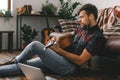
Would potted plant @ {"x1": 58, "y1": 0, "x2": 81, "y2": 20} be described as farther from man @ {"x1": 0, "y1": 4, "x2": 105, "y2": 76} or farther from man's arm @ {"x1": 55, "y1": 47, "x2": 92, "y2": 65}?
man's arm @ {"x1": 55, "y1": 47, "x2": 92, "y2": 65}

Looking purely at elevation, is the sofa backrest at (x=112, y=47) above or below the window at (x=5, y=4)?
below

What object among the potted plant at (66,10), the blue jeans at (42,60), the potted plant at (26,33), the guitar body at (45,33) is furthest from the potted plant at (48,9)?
the blue jeans at (42,60)

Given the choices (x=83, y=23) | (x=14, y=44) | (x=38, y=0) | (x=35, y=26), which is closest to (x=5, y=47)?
(x=14, y=44)

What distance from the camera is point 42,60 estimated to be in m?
2.33

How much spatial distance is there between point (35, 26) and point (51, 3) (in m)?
0.63

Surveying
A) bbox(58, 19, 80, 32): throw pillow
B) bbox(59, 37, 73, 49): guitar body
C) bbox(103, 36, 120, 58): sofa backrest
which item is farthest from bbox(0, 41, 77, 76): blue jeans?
bbox(58, 19, 80, 32): throw pillow

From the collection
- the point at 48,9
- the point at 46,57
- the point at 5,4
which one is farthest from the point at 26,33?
the point at 46,57

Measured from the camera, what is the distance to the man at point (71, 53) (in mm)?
2223

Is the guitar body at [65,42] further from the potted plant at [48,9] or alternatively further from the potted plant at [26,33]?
the potted plant at [48,9]

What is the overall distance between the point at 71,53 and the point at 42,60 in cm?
29

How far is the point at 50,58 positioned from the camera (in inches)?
89.0

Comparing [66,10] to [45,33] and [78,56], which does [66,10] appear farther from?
[78,56]

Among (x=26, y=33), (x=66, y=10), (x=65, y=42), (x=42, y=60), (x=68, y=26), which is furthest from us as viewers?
(x=66, y=10)

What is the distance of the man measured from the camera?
7.29 feet
